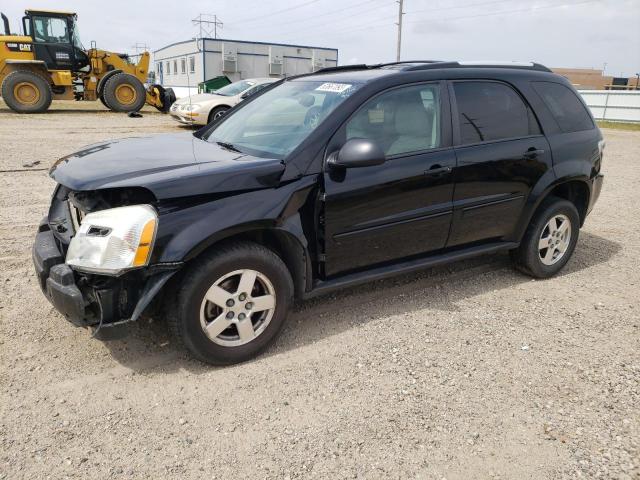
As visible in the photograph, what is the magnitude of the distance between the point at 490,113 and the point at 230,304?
8.24ft

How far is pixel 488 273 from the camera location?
15.4ft

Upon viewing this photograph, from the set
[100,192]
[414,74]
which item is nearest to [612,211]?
[414,74]

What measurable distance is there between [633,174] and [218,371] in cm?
1032

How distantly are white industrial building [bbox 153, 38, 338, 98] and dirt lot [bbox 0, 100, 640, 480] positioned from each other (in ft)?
155

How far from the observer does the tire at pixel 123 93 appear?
1767 cm

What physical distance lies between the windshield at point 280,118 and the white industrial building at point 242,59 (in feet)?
151

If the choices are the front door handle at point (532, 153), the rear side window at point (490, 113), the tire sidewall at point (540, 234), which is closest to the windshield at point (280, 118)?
the rear side window at point (490, 113)

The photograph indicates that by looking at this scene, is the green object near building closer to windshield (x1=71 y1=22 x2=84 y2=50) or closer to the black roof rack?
windshield (x1=71 y1=22 x2=84 y2=50)

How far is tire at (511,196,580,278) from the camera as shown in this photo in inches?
174

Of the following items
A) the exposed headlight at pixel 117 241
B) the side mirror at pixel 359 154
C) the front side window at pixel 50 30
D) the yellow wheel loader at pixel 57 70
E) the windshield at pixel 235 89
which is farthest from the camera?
the front side window at pixel 50 30

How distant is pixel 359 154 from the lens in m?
3.08

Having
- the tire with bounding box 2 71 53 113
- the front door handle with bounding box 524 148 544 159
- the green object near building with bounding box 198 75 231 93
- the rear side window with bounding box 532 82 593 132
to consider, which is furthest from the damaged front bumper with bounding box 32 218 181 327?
the green object near building with bounding box 198 75 231 93

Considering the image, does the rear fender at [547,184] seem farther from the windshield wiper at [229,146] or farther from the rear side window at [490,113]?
the windshield wiper at [229,146]

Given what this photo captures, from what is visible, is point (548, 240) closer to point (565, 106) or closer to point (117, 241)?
point (565, 106)
